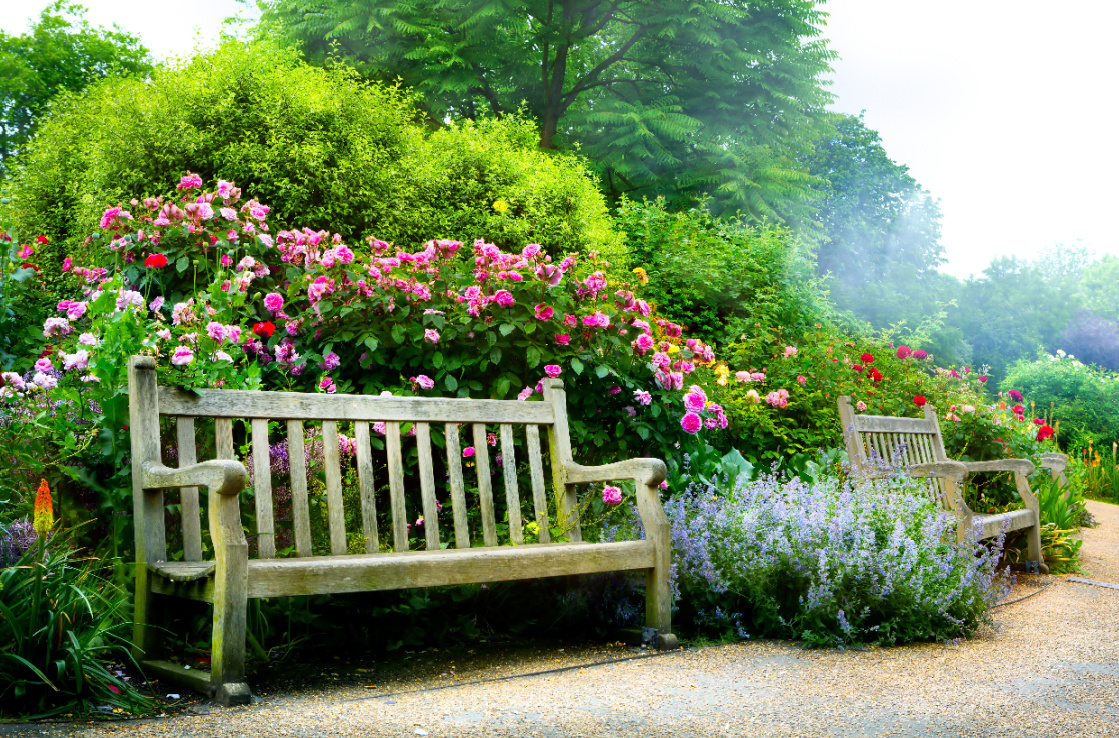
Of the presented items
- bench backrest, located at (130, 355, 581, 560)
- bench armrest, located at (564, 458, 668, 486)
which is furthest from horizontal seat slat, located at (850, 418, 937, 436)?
bench backrest, located at (130, 355, 581, 560)

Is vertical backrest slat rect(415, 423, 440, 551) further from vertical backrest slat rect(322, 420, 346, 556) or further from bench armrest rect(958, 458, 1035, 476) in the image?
bench armrest rect(958, 458, 1035, 476)

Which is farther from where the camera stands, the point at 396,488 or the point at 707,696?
the point at 396,488

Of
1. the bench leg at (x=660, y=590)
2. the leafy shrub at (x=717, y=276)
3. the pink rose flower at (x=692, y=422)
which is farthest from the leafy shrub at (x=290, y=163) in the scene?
the bench leg at (x=660, y=590)

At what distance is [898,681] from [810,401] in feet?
11.7

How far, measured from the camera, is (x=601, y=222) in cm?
909

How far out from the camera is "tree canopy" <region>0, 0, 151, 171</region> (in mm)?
19641

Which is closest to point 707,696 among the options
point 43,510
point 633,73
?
point 43,510

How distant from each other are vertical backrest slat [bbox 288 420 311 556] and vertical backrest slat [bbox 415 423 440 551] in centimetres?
→ 46

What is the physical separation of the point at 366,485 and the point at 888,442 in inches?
139

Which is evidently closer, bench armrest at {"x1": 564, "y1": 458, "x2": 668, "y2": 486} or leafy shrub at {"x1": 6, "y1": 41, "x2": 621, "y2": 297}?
bench armrest at {"x1": 564, "y1": 458, "x2": 668, "y2": 486}

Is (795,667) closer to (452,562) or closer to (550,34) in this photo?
(452,562)

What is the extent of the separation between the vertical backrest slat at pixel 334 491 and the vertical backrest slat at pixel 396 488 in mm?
203

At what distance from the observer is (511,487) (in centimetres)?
364

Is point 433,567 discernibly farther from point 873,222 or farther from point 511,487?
point 873,222
